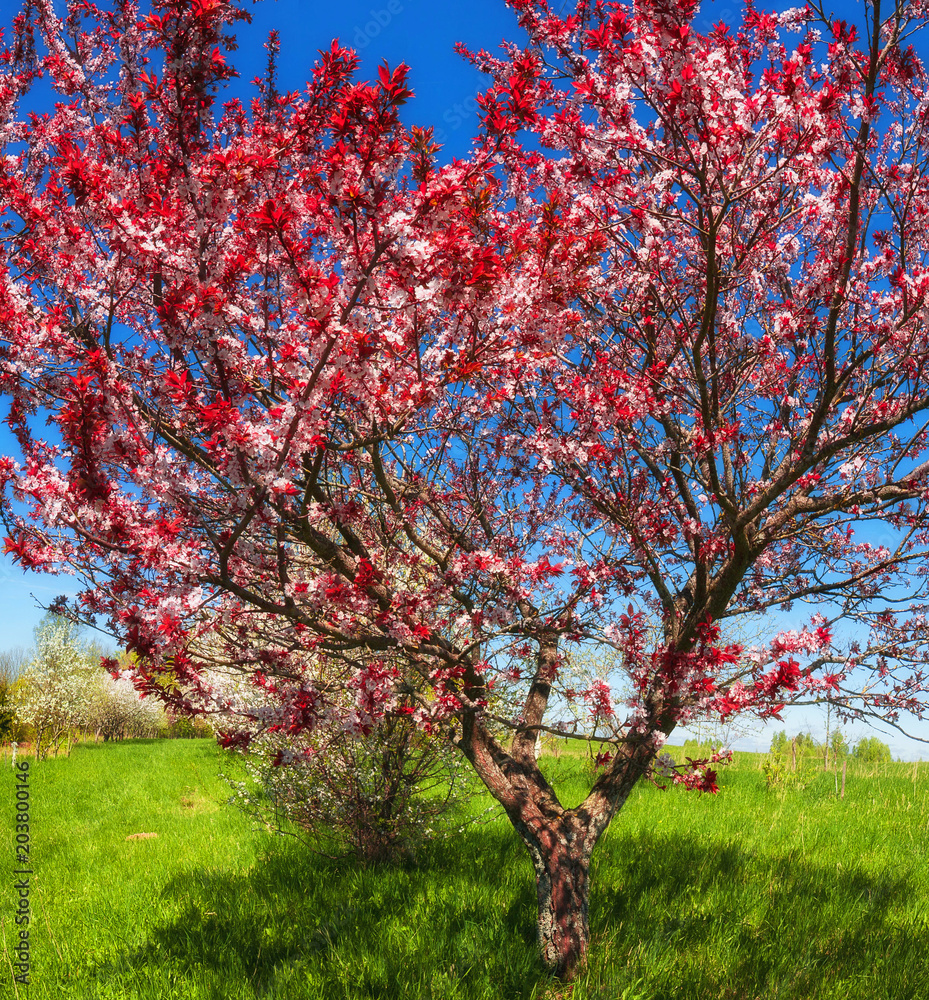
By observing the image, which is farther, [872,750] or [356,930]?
[872,750]

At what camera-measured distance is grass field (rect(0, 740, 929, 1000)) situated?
14.2 feet

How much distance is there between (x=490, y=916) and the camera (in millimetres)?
5125

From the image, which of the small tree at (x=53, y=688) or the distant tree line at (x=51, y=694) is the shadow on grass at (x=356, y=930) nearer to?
the distant tree line at (x=51, y=694)

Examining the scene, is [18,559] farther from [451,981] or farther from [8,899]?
[8,899]

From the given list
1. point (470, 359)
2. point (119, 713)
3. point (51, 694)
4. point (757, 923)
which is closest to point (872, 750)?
point (757, 923)

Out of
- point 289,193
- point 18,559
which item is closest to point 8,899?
point 18,559

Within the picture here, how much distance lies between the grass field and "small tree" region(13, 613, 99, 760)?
2100 cm

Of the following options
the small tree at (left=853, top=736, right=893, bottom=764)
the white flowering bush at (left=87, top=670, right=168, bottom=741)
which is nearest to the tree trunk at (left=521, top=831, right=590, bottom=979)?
the small tree at (left=853, top=736, right=893, bottom=764)

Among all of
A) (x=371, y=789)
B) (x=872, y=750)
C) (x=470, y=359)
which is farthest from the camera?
(x=872, y=750)

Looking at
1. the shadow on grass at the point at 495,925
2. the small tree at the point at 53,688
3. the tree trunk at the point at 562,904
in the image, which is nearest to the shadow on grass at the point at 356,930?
the shadow on grass at the point at 495,925

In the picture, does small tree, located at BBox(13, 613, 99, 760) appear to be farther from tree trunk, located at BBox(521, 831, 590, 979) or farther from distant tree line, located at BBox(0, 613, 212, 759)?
tree trunk, located at BBox(521, 831, 590, 979)

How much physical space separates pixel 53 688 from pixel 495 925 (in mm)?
29541

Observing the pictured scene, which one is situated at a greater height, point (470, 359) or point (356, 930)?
point (470, 359)

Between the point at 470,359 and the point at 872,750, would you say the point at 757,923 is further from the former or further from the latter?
the point at 872,750
